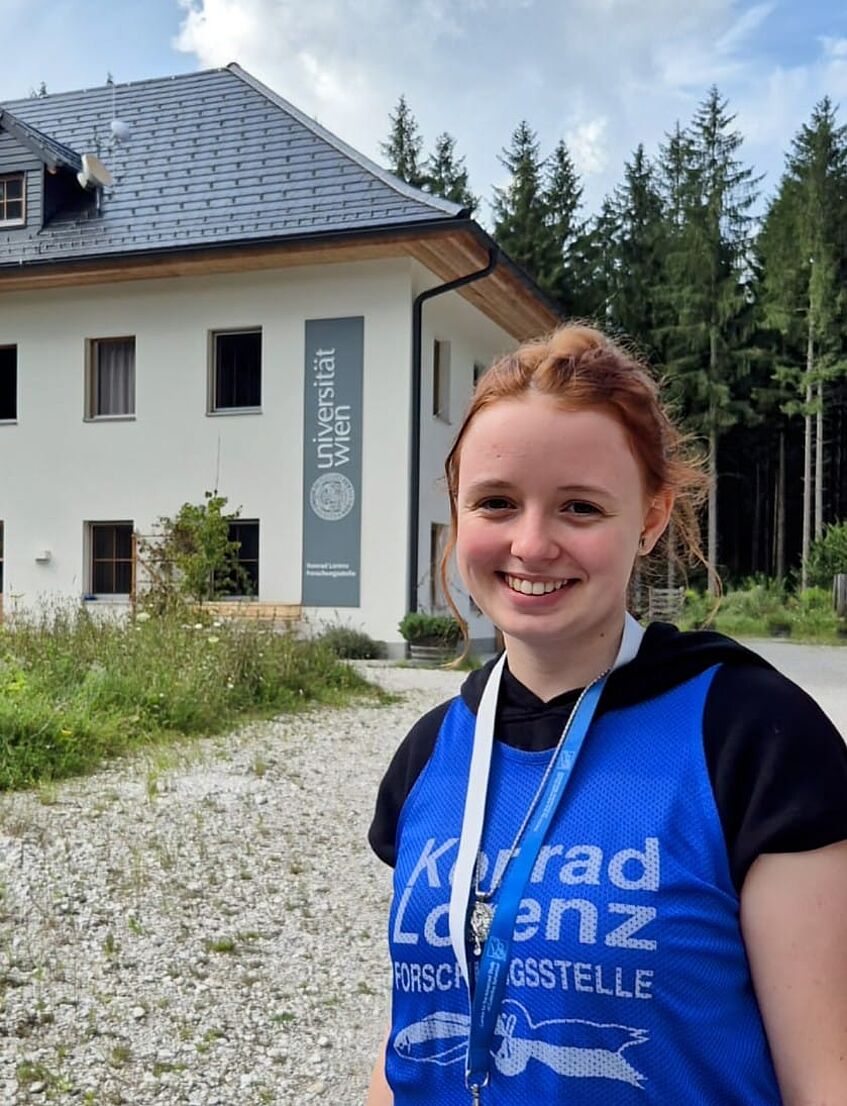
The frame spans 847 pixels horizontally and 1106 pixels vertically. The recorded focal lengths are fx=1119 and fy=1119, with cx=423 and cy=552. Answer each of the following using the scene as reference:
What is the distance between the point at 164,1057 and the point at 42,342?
17.9 m

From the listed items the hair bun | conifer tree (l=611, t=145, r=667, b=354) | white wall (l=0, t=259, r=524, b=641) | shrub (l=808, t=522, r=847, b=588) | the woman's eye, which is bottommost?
shrub (l=808, t=522, r=847, b=588)

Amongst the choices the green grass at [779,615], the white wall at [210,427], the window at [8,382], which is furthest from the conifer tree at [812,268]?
the window at [8,382]

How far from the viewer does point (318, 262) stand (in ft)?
56.5

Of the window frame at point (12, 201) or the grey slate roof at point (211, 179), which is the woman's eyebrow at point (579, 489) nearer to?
the grey slate roof at point (211, 179)

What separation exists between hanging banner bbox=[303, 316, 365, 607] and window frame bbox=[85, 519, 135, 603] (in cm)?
328

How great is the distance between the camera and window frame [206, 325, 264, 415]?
1795 centimetres

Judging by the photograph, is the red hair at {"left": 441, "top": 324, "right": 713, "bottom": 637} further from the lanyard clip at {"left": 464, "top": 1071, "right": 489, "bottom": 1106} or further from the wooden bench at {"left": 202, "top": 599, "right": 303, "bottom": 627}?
the wooden bench at {"left": 202, "top": 599, "right": 303, "bottom": 627}

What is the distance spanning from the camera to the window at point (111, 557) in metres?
18.8

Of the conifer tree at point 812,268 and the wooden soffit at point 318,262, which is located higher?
the conifer tree at point 812,268

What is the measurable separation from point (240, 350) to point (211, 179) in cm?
317

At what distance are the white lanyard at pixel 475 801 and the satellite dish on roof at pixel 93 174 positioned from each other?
65.1 ft

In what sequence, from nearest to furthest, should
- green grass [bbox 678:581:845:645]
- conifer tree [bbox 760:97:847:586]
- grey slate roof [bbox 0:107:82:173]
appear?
1. grey slate roof [bbox 0:107:82:173]
2. green grass [bbox 678:581:845:645]
3. conifer tree [bbox 760:97:847:586]

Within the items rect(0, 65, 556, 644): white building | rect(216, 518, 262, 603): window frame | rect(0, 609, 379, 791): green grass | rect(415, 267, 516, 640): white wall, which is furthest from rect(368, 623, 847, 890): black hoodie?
rect(216, 518, 262, 603): window frame

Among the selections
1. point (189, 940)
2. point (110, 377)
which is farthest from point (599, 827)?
point (110, 377)
